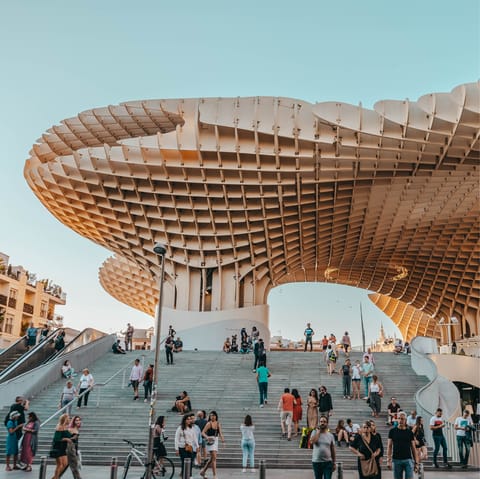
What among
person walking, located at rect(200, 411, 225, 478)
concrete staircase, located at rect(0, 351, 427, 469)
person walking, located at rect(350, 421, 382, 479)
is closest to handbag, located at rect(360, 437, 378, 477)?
person walking, located at rect(350, 421, 382, 479)

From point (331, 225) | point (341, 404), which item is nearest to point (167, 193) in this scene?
point (331, 225)

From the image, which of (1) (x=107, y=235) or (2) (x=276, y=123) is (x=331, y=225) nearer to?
(2) (x=276, y=123)

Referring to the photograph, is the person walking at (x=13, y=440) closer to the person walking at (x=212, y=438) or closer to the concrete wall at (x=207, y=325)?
the person walking at (x=212, y=438)

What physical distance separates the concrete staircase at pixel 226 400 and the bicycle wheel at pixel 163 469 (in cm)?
183

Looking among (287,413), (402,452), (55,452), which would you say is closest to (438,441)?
(287,413)

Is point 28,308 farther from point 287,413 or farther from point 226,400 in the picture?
point 287,413

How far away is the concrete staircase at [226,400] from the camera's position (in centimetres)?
1466

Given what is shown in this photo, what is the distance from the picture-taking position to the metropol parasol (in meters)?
28.0

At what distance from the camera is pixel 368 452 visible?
9.64 m

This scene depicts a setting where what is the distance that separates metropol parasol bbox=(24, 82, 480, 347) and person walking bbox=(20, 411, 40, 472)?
19.0 m

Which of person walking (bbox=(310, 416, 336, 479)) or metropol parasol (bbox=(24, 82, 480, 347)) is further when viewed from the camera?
metropol parasol (bbox=(24, 82, 480, 347))

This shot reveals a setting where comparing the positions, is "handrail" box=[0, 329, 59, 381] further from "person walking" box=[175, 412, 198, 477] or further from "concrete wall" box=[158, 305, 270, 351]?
"concrete wall" box=[158, 305, 270, 351]

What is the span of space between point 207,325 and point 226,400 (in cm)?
1918

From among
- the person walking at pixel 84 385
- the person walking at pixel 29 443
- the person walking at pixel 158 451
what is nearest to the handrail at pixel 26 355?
the person walking at pixel 84 385
